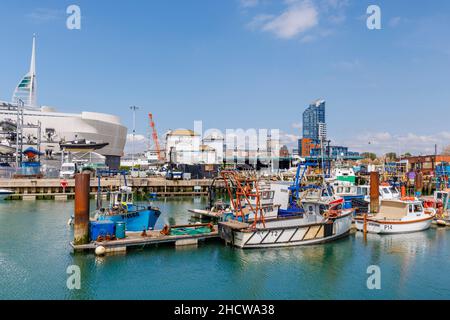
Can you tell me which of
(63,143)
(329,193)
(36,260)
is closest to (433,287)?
(329,193)

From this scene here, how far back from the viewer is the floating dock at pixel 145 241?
2066cm

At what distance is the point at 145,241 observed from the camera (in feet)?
71.4

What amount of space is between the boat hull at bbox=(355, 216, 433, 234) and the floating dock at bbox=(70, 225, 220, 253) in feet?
39.0

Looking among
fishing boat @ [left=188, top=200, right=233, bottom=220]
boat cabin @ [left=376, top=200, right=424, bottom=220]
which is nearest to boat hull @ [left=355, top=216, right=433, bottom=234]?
boat cabin @ [left=376, top=200, right=424, bottom=220]

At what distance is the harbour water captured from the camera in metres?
15.9

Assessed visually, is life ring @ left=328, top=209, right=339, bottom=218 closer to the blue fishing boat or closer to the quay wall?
the blue fishing boat

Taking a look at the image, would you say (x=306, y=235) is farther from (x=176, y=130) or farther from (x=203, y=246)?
(x=176, y=130)

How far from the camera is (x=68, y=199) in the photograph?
170ft

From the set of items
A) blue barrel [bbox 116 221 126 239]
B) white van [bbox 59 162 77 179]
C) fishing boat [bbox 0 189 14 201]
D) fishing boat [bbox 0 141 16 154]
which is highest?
fishing boat [bbox 0 141 16 154]

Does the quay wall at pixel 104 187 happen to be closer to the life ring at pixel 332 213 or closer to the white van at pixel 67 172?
the white van at pixel 67 172

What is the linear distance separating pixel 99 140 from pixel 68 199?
66.6 metres

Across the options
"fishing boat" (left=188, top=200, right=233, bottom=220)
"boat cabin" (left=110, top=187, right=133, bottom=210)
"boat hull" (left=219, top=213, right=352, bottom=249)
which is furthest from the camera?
"fishing boat" (left=188, top=200, right=233, bottom=220)

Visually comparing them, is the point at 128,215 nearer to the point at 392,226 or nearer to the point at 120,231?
the point at 120,231

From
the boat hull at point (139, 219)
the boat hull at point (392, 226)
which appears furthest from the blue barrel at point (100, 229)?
the boat hull at point (392, 226)
